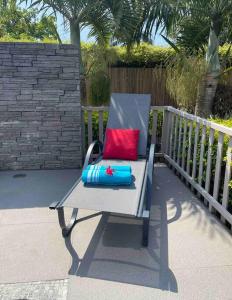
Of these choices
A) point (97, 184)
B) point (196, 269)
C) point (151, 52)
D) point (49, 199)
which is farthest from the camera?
point (151, 52)

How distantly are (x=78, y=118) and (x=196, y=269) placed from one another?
308cm

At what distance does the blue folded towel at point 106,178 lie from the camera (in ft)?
9.63

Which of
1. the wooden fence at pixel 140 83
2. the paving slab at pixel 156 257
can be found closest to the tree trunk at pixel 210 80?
the paving slab at pixel 156 257

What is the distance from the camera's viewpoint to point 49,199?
3.67 m

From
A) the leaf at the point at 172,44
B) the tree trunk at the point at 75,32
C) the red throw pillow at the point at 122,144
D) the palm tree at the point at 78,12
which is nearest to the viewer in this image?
the red throw pillow at the point at 122,144

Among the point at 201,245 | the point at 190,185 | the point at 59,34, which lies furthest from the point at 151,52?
the point at 201,245

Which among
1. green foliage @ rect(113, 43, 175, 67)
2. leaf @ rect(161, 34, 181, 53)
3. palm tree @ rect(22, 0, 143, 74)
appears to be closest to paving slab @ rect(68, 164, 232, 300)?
palm tree @ rect(22, 0, 143, 74)

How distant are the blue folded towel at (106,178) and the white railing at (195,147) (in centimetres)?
102

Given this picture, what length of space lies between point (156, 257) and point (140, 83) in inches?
317

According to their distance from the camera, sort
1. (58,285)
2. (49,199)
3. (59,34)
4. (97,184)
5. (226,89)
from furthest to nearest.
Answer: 1. (226,89)
2. (59,34)
3. (49,199)
4. (97,184)
5. (58,285)

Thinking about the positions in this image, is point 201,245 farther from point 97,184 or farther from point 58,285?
point 58,285

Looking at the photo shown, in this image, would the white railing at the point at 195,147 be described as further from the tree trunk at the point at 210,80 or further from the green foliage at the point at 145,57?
the green foliage at the point at 145,57

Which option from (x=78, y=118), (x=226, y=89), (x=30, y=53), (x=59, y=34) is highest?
(x=59, y=34)

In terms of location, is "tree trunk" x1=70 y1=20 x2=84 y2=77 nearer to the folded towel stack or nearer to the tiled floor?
the folded towel stack
